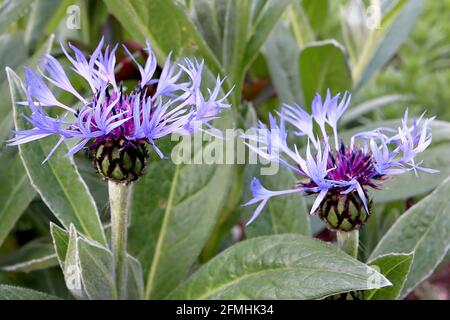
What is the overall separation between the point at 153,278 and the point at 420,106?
120 centimetres

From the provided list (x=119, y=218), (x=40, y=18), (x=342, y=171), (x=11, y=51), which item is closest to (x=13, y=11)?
(x=11, y=51)

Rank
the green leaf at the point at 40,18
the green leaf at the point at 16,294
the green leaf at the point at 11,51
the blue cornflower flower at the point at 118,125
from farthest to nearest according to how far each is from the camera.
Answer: the green leaf at the point at 40,18
the green leaf at the point at 11,51
the green leaf at the point at 16,294
the blue cornflower flower at the point at 118,125

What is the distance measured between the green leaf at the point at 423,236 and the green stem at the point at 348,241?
4.0 inches

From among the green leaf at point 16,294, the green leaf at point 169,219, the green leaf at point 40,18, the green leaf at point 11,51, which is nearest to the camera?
the green leaf at point 16,294

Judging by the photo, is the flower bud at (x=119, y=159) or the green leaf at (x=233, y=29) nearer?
the flower bud at (x=119, y=159)

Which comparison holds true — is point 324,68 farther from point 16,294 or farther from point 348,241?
point 16,294

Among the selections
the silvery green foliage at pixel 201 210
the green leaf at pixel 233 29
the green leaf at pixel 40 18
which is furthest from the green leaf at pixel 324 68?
the green leaf at pixel 40 18

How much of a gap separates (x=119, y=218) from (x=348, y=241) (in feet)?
0.64

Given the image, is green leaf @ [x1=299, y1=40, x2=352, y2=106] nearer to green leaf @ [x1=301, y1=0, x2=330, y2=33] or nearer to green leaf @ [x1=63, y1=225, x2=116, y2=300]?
green leaf @ [x1=301, y1=0, x2=330, y2=33]

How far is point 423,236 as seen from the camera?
0.72 meters

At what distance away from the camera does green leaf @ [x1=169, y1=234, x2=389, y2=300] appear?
1.77ft

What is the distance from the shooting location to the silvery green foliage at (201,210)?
0.60 meters

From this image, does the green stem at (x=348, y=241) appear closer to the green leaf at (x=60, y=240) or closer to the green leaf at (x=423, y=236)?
the green leaf at (x=423, y=236)
